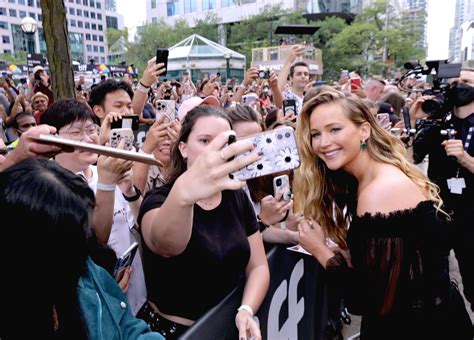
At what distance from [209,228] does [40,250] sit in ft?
2.88

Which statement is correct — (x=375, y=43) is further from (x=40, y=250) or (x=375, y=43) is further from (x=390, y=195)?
(x=40, y=250)

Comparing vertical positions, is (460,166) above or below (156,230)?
below

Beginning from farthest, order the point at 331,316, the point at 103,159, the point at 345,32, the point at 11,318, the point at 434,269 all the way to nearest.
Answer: the point at 345,32
the point at 331,316
the point at 434,269
the point at 103,159
the point at 11,318

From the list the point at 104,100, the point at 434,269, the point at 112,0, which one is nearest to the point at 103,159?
the point at 434,269

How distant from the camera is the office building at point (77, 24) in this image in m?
80.5

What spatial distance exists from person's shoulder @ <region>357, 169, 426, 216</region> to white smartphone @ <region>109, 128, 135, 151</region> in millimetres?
1303

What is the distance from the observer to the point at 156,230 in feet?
4.66

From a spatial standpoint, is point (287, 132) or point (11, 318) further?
point (287, 132)

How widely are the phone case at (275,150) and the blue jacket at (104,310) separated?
26.4 inches

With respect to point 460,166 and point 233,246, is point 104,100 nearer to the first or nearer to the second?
point 233,246

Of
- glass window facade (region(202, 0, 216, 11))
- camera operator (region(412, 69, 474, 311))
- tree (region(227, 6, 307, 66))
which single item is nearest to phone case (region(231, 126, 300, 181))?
camera operator (region(412, 69, 474, 311))

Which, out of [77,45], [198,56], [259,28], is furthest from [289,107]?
[77,45]

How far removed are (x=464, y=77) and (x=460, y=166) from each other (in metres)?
1.02

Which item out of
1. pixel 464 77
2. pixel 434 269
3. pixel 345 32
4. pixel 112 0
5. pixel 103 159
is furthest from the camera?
pixel 112 0
